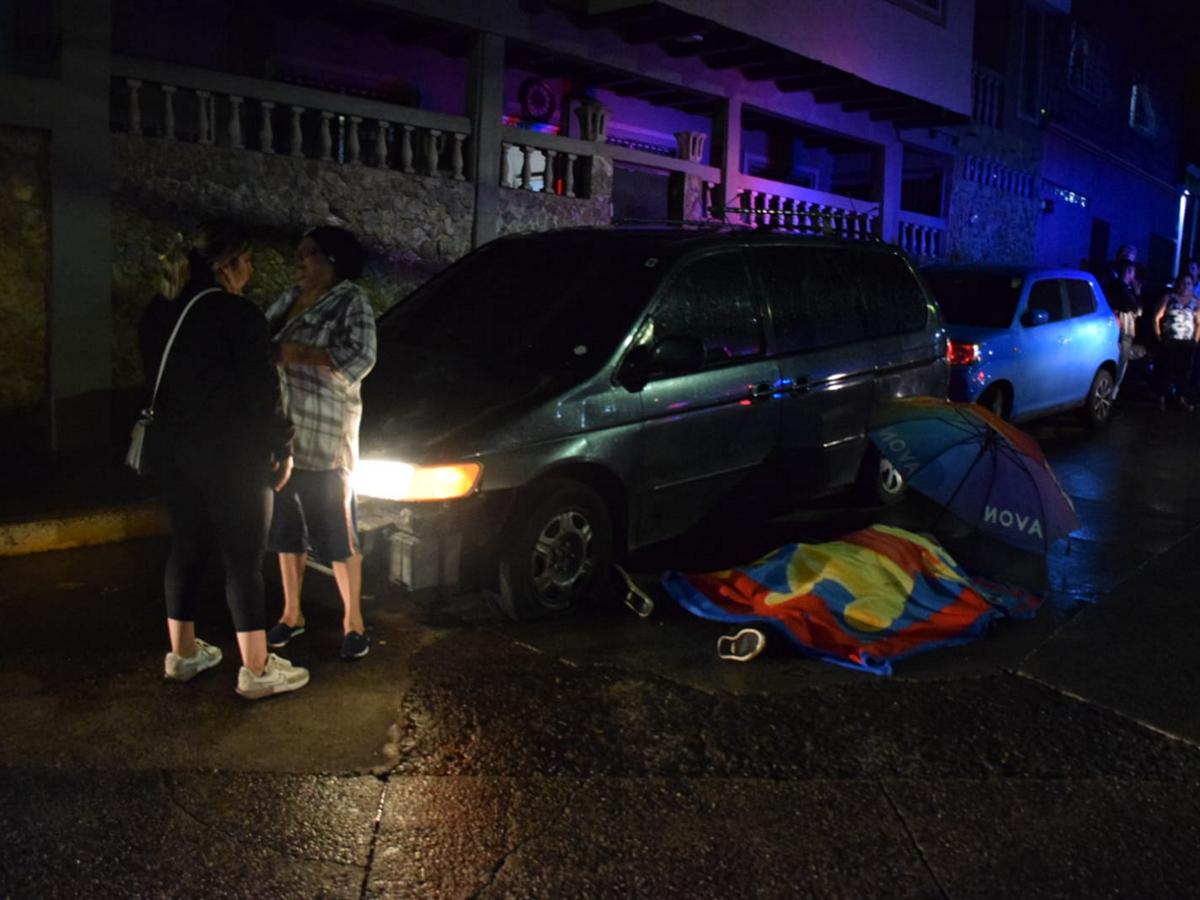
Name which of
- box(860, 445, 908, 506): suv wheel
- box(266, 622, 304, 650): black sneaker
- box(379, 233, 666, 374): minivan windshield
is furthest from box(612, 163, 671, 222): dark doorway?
box(266, 622, 304, 650): black sneaker

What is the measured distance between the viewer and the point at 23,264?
836cm

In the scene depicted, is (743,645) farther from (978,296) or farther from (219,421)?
(978,296)

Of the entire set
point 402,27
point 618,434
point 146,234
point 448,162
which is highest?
point 402,27

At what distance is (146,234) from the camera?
29.3 ft

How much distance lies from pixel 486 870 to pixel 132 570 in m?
3.64

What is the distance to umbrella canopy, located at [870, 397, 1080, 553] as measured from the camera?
6055 millimetres

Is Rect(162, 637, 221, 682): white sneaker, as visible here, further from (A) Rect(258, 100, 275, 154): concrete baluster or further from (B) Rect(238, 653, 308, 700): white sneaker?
(A) Rect(258, 100, 275, 154): concrete baluster

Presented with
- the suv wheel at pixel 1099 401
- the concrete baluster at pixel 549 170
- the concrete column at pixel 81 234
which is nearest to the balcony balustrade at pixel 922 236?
the suv wheel at pixel 1099 401

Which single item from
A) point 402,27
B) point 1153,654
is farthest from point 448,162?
point 1153,654

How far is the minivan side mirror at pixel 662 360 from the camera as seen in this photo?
5.60 m

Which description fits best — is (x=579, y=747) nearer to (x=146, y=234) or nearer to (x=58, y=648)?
(x=58, y=648)

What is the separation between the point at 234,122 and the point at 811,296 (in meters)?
5.08

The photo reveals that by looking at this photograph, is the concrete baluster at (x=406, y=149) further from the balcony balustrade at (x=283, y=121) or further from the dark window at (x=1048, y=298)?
the dark window at (x=1048, y=298)

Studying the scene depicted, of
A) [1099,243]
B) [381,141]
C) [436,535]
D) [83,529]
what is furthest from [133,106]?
[1099,243]
